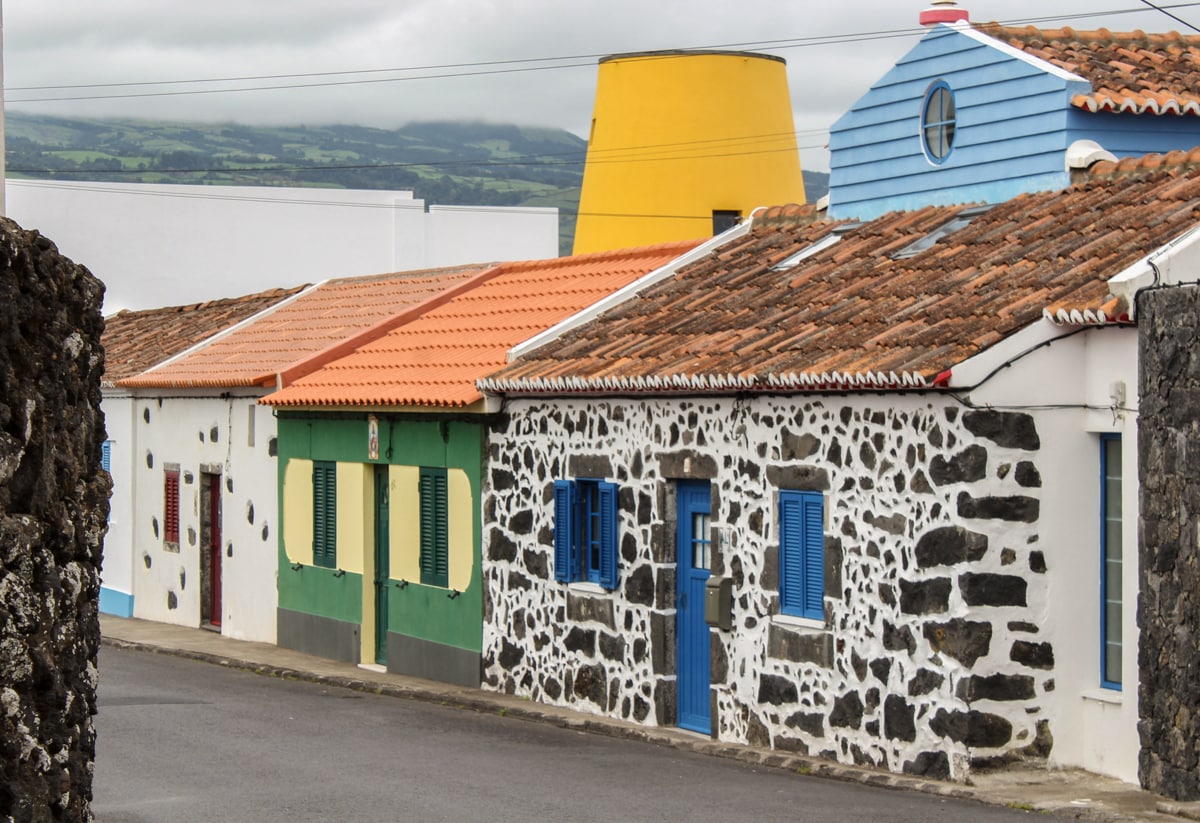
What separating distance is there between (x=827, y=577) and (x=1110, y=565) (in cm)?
192

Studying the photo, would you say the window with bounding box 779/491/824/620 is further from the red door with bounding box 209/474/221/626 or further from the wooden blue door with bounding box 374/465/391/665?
the red door with bounding box 209/474/221/626

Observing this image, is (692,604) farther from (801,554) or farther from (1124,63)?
(1124,63)

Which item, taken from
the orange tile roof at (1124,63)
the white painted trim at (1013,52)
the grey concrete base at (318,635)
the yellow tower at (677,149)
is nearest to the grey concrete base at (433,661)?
the grey concrete base at (318,635)

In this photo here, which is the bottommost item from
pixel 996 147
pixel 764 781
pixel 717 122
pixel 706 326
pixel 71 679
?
pixel 764 781

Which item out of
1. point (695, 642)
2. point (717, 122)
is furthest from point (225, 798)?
point (717, 122)

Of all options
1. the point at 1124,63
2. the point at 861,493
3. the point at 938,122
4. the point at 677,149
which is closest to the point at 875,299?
the point at 861,493

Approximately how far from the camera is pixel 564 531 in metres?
14.9

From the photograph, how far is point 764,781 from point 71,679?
8.18 m

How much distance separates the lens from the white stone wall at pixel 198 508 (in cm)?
2070

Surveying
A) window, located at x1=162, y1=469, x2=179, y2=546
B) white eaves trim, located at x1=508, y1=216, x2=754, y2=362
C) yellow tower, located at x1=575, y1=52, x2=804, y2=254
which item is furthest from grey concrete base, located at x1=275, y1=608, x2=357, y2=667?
yellow tower, located at x1=575, y1=52, x2=804, y2=254

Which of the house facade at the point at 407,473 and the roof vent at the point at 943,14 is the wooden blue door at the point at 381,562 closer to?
the house facade at the point at 407,473

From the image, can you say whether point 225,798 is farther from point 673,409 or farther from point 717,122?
point 717,122

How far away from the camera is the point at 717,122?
26.9m

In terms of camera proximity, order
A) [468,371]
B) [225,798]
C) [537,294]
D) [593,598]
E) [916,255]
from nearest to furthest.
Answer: [225,798] → [916,255] → [593,598] → [468,371] → [537,294]
